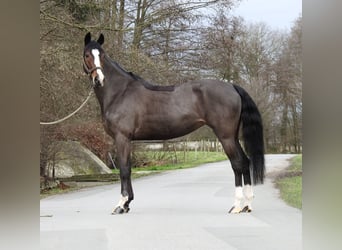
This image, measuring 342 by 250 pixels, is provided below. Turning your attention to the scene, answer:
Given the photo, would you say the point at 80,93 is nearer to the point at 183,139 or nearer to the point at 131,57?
the point at 131,57

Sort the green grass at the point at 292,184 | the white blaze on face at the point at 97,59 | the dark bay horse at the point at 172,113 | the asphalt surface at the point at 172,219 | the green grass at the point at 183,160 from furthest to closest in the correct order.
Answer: the green grass at the point at 183,160
the green grass at the point at 292,184
the dark bay horse at the point at 172,113
the white blaze on face at the point at 97,59
the asphalt surface at the point at 172,219

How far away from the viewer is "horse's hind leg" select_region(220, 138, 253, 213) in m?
3.50

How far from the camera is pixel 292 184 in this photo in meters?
4.80

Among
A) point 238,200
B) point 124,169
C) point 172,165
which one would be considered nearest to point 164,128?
point 124,169

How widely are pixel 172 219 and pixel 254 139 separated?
85cm

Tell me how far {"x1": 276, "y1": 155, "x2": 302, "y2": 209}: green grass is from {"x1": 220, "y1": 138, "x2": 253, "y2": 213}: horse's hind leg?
1.58ft

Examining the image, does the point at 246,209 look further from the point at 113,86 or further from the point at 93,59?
the point at 93,59

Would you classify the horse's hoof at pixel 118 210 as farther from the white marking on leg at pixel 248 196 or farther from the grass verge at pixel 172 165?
the grass verge at pixel 172 165

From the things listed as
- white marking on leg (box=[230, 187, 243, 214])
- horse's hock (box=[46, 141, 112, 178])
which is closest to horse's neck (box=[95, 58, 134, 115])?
white marking on leg (box=[230, 187, 243, 214])

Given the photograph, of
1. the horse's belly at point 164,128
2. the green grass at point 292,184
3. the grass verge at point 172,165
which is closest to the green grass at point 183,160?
the grass verge at point 172,165

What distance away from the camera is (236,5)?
16.2ft

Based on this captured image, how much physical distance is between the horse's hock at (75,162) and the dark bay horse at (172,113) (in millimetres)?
1871

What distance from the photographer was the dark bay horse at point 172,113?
3508 millimetres
